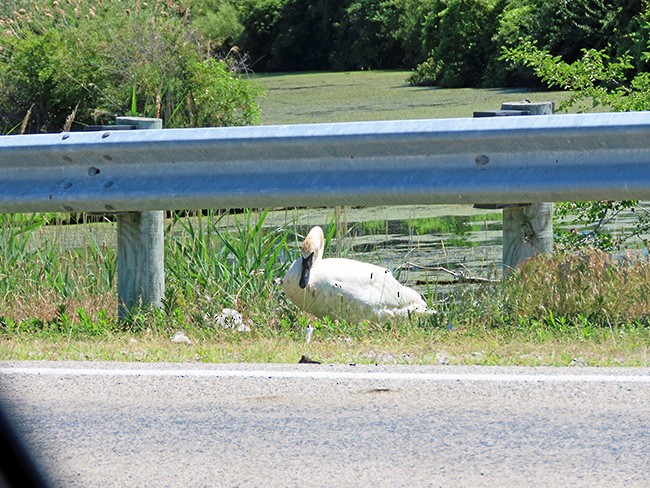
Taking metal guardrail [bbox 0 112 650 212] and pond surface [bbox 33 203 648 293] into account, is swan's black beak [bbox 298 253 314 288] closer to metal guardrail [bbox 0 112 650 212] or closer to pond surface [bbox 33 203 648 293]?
metal guardrail [bbox 0 112 650 212]

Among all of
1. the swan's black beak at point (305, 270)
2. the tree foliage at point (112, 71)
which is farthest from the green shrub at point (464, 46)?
the swan's black beak at point (305, 270)

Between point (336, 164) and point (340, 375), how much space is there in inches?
59.0

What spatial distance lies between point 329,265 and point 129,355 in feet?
5.24

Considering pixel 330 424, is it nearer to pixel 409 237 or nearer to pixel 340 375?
pixel 340 375

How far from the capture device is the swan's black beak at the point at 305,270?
684 cm

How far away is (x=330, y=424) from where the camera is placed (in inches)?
180

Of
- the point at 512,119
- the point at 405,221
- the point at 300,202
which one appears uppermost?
the point at 512,119

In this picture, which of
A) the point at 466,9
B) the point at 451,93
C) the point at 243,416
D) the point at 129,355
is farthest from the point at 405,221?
the point at 466,9

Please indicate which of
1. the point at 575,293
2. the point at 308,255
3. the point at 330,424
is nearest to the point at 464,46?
the point at 308,255

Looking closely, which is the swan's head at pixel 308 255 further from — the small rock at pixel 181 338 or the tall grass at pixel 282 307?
the small rock at pixel 181 338

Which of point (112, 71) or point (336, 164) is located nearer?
point (336, 164)

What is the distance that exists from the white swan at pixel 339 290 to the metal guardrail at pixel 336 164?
55cm

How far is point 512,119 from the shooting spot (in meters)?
6.31

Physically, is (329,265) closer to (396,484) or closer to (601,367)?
(601,367)
